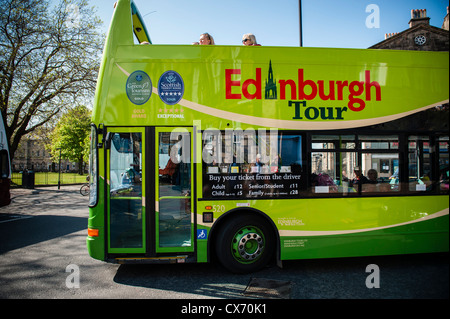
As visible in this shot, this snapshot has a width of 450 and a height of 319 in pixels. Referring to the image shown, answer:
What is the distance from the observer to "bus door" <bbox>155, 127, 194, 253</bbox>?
4.42 meters

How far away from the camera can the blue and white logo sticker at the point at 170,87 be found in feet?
14.5

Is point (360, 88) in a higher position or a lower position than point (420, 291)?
higher

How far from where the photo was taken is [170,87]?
4457 millimetres

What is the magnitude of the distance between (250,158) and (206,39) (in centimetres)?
264

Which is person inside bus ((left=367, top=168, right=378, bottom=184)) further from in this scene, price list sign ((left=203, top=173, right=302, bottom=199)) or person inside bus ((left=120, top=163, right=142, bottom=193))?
person inside bus ((left=120, top=163, right=142, bottom=193))

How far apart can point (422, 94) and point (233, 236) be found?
4.09m

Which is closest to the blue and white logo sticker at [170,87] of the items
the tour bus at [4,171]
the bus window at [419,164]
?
the bus window at [419,164]

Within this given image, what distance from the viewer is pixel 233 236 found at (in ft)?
14.5

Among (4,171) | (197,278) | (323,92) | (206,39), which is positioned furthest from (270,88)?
(4,171)

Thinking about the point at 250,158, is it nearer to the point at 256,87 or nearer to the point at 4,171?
the point at 256,87

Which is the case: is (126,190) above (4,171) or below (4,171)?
below

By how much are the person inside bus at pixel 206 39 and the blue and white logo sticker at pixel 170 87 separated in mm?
1322
